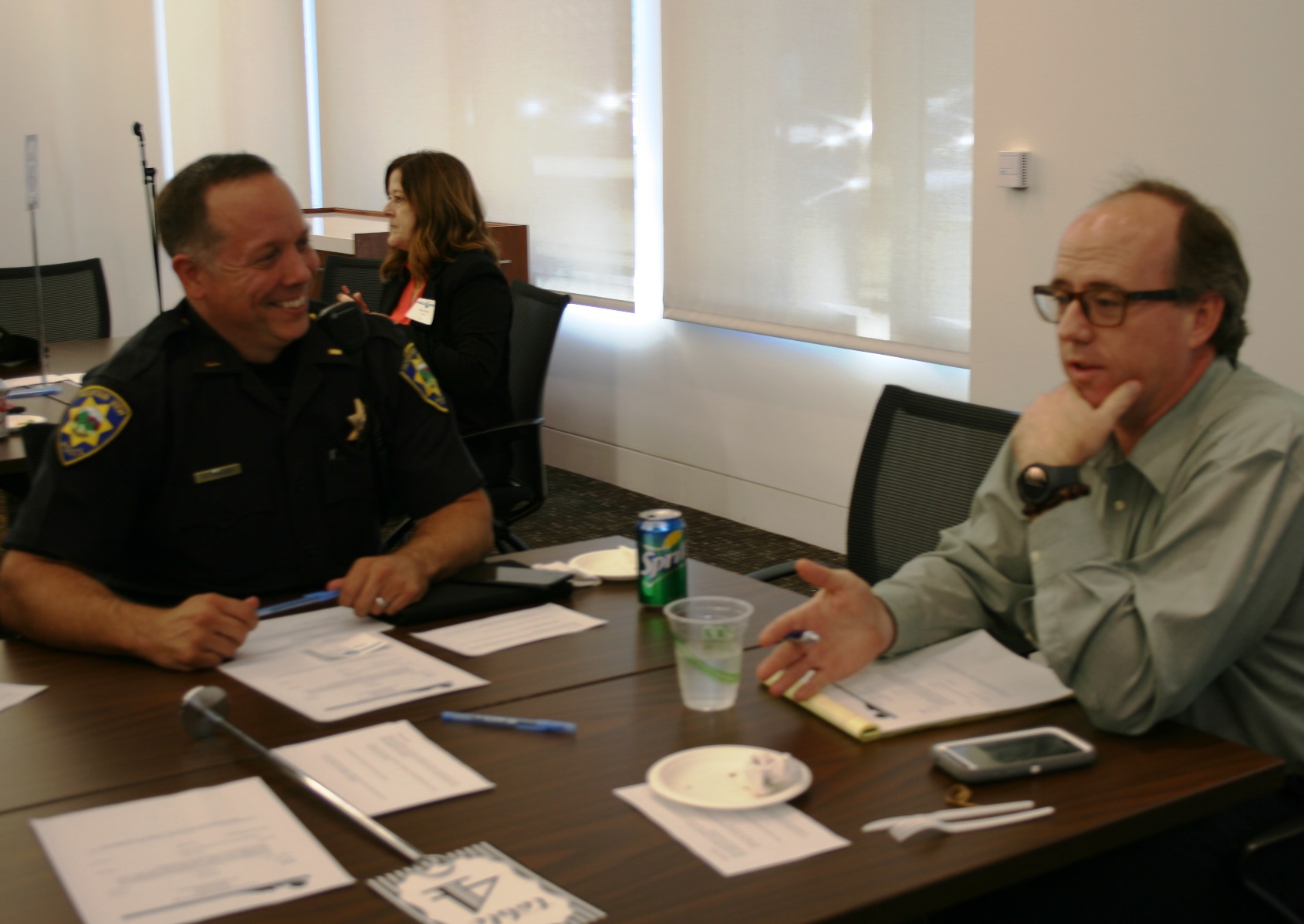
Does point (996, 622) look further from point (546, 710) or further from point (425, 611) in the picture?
point (425, 611)

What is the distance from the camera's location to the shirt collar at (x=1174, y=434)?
1.66m

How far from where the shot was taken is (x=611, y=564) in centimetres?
215

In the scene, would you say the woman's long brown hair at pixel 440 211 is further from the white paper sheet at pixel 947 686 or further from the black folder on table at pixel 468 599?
the white paper sheet at pixel 947 686

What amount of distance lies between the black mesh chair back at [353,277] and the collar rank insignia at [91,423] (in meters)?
2.55

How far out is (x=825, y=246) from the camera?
14.8 feet

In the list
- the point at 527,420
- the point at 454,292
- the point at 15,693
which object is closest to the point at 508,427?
the point at 527,420

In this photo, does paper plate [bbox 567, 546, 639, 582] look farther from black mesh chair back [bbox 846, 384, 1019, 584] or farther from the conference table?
black mesh chair back [bbox 846, 384, 1019, 584]

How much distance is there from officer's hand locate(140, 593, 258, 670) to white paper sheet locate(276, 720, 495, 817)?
31cm

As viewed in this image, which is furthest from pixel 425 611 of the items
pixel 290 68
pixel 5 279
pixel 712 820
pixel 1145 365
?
pixel 290 68

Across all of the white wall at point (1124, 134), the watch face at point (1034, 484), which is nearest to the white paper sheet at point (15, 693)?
the watch face at point (1034, 484)

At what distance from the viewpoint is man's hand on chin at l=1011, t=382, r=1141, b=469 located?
1.64 m

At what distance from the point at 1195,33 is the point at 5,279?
172 inches

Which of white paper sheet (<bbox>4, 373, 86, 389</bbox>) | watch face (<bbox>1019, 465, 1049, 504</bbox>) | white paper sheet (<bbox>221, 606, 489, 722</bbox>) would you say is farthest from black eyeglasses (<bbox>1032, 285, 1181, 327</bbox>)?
white paper sheet (<bbox>4, 373, 86, 389</bbox>)

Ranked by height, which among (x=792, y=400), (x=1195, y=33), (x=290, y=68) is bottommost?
(x=792, y=400)
